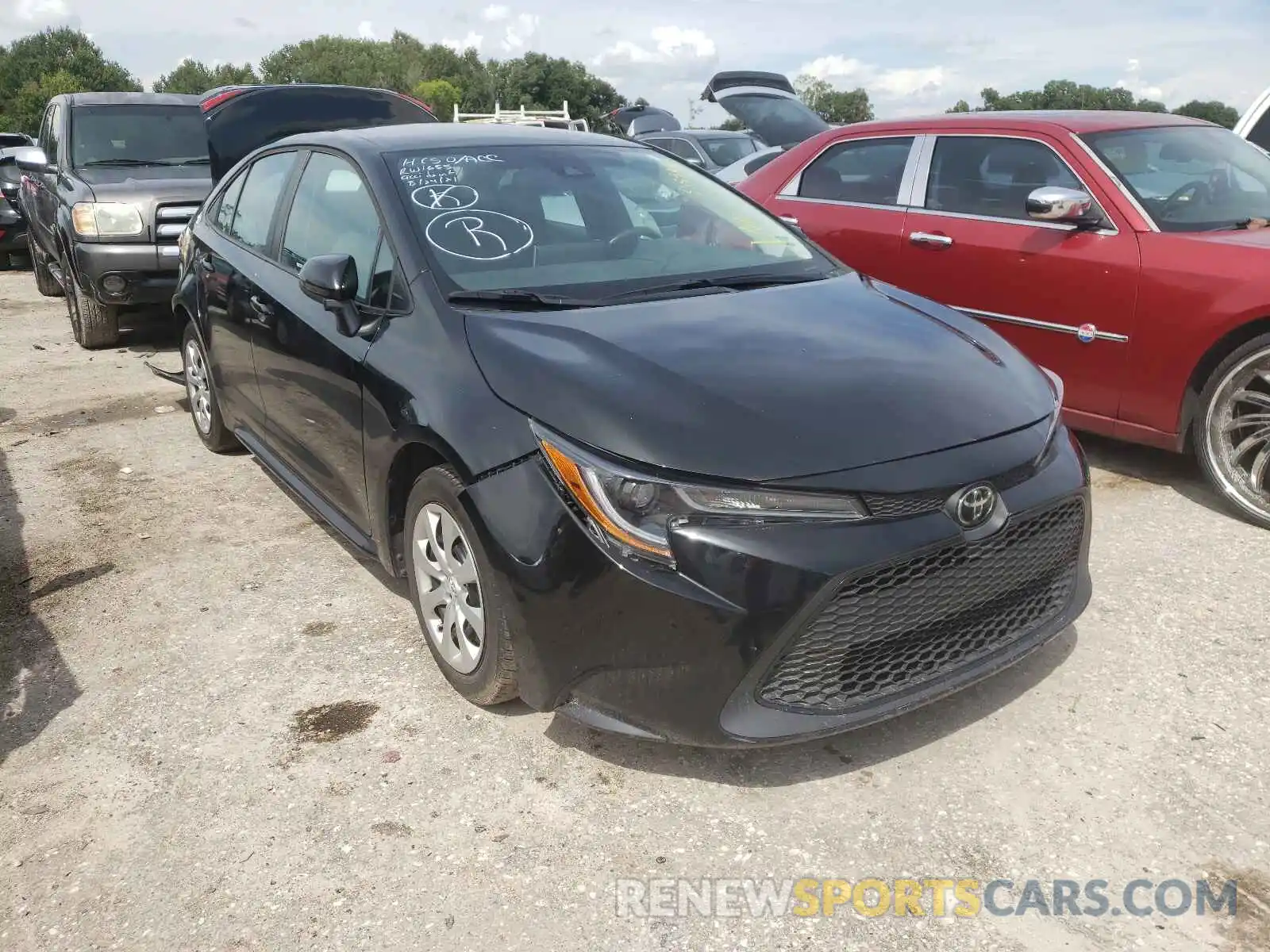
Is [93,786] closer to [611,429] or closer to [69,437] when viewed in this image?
[611,429]

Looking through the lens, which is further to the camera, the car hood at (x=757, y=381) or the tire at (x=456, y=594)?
the tire at (x=456, y=594)

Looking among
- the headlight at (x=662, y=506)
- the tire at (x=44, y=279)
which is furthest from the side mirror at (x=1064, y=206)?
the tire at (x=44, y=279)

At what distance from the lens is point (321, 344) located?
3.54 metres

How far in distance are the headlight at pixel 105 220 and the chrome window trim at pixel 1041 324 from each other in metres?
5.69

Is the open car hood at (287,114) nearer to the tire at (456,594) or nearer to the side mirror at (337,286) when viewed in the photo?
the side mirror at (337,286)

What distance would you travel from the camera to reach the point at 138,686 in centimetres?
328

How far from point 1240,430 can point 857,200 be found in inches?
93.1

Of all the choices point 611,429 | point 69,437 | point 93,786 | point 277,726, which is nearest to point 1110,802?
point 611,429

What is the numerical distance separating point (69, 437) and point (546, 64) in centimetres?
8548

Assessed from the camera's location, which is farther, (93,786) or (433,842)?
(93,786)

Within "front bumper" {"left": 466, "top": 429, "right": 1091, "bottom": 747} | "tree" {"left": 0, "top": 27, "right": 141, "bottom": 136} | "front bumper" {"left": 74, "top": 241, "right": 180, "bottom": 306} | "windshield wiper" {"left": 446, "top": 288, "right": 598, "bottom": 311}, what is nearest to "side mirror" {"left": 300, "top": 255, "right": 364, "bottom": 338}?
"windshield wiper" {"left": 446, "top": 288, "right": 598, "bottom": 311}

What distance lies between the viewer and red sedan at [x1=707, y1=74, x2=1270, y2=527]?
4.22 m

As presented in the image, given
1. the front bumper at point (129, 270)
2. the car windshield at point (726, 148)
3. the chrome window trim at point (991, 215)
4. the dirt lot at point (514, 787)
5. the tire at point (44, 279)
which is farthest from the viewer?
the car windshield at point (726, 148)

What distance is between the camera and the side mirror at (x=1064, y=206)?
456cm
